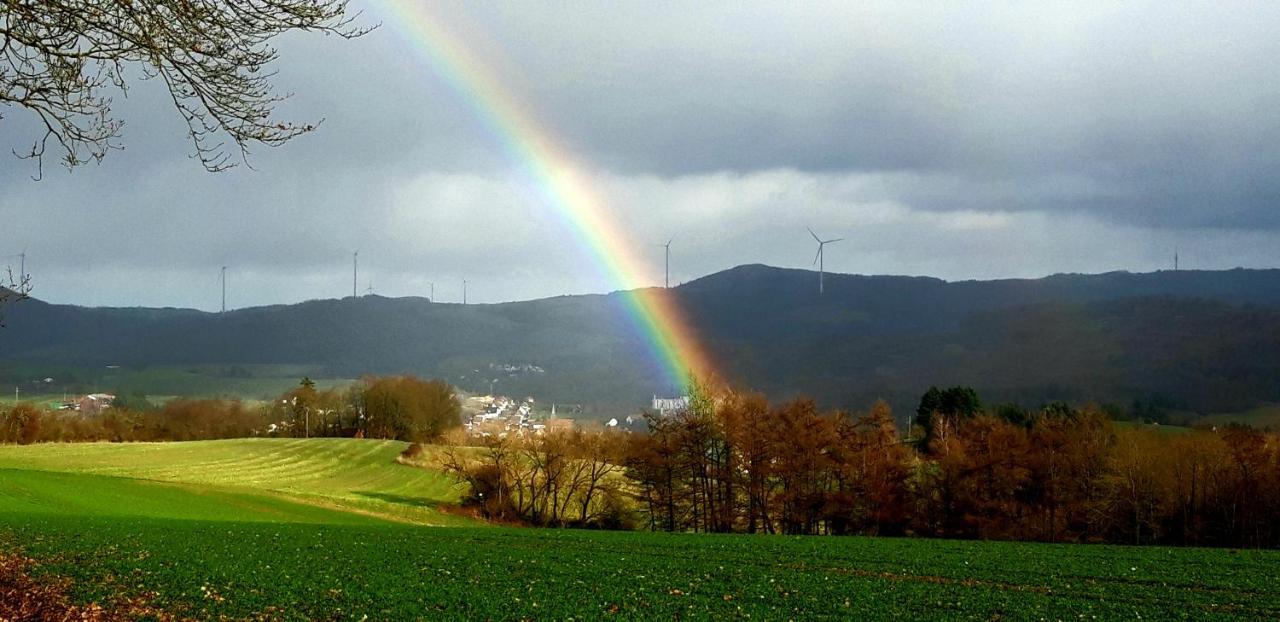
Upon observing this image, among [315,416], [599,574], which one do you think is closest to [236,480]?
[315,416]

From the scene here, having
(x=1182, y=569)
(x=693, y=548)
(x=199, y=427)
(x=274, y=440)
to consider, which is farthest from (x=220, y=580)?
(x=199, y=427)

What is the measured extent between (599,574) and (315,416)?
121731 millimetres

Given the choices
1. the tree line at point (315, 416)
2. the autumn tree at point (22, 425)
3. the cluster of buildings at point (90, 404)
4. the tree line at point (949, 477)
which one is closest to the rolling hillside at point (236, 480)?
the autumn tree at point (22, 425)

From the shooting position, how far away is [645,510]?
242ft

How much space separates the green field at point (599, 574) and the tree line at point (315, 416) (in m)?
85.5

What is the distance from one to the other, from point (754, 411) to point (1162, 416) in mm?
116642

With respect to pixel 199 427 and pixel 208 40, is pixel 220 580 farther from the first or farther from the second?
pixel 199 427

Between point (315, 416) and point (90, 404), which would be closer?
point (315, 416)

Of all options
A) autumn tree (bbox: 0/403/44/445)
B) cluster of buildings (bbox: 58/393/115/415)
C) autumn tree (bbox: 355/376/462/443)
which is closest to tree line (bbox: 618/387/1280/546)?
autumn tree (bbox: 355/376/462/443)

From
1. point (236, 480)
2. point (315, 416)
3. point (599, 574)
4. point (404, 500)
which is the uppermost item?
point (599, 574)

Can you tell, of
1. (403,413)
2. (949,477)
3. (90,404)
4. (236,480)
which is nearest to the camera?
(949,477)

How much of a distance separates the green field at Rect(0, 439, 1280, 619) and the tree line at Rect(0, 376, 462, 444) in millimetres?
85484

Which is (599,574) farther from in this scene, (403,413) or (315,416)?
(315,416)

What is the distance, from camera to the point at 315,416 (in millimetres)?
135875
